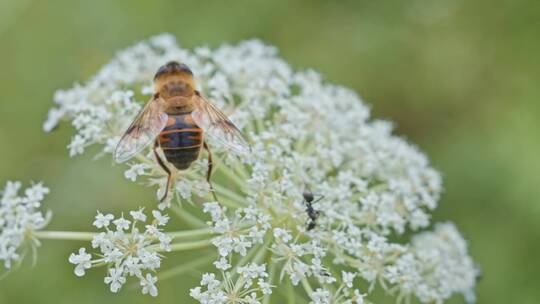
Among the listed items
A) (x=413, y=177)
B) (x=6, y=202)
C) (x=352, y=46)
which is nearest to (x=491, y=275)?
(x=413, y=177)

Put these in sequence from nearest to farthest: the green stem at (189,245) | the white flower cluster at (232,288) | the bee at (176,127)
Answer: the white flower cluster at (232,288), the bee at (176,127), the green stem at (189,245)

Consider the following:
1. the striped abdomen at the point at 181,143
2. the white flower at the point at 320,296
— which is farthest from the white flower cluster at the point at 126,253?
the white flower at the point at 320,296

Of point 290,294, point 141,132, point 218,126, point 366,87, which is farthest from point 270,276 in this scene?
point 366,87

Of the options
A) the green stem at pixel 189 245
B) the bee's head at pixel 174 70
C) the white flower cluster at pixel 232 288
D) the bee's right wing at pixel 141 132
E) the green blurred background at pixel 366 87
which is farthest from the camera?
the green blurred background at pixel 366 87

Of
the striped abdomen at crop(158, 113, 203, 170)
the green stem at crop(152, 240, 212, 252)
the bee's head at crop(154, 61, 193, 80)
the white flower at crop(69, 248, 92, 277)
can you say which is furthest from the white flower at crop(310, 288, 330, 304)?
the bee's head at crop(154, 61, 193, 80)

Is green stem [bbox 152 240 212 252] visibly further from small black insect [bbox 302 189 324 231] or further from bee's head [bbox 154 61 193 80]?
bee's head [bbox 154 61 193 80]

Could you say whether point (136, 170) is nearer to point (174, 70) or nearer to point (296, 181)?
point (174, 70)

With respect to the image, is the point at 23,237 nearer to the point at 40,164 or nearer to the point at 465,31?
the point at 40,164

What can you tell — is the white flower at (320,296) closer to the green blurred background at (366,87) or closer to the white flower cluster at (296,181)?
the white flower cluster at (296,181)
